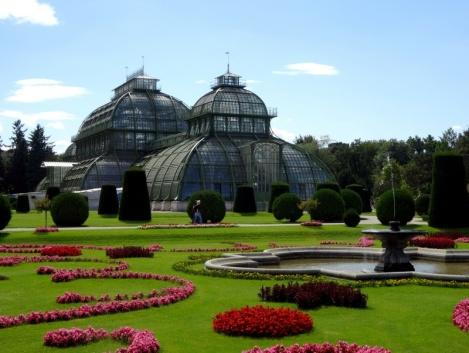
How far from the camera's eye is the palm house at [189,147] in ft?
217

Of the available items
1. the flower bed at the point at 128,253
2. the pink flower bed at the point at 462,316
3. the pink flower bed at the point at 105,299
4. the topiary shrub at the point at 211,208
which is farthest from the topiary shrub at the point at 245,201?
the pink flower bed at the point at 462,316

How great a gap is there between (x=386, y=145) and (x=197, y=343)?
107424 millimetres

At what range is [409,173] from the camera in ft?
251

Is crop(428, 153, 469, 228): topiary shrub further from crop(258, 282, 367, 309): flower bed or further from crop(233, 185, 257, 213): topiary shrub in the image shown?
crop(258, 282, 367, 309): flower bed

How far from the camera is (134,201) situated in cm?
4312

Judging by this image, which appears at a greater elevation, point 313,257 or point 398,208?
point 398,208

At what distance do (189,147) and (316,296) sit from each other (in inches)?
2207

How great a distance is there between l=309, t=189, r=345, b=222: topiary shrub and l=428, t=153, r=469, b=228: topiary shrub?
25.8 ft

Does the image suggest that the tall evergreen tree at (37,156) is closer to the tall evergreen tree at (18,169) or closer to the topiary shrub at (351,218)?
the tall evergreen tree at (18,169)

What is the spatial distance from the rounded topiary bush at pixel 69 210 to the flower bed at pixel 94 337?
28.4 m

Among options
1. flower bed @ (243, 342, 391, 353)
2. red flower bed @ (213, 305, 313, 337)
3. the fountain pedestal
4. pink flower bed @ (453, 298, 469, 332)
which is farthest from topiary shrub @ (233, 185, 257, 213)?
flower bed @ (243, 342, 391, 353)

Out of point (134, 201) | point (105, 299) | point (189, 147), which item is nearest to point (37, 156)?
point (189, 147)

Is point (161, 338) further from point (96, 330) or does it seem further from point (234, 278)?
point (234, 278)

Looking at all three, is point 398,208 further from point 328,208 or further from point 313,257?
point 313,257
